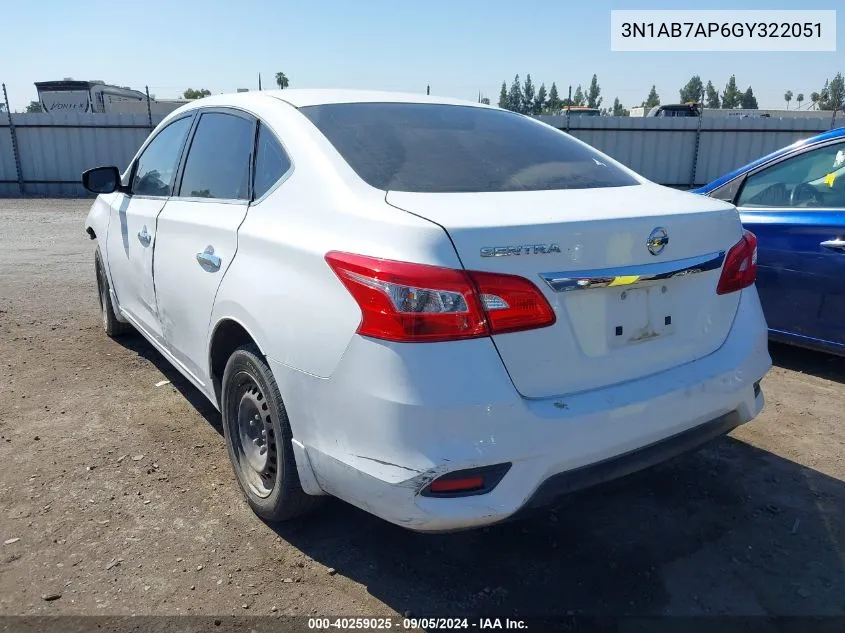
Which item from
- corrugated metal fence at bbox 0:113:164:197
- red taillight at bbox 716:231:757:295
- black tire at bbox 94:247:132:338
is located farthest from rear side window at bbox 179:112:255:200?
corrugated metal fence at bbox 0:113:164:197

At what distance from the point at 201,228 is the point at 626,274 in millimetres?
1848

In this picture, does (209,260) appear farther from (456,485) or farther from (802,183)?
(802,183)

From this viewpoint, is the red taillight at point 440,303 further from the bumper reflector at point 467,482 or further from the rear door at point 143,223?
the rear door at point 143,223

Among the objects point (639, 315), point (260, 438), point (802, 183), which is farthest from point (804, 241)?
point (260, 438)

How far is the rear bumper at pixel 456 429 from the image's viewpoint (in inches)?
74.0

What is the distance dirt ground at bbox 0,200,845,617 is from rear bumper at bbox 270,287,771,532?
20cm

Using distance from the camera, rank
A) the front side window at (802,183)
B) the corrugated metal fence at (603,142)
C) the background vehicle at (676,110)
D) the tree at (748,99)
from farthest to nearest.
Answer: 1. the tree at (748,99)
2. the background vehicle at (676,110)
3. the corrugated metal fence at (603,142)
4. the front side window at (802,183)

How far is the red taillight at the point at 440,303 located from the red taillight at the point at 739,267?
911 millimetres

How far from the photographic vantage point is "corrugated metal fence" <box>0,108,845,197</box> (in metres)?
17.2

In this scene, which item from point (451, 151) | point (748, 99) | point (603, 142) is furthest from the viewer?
point (748, 99)

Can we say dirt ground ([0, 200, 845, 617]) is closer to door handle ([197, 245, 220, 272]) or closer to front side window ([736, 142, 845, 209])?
door handle ([197, 245, 220, 272])

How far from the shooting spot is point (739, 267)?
A: 2492 mm

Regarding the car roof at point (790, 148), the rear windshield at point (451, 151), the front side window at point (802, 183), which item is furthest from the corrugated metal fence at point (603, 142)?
the rear windshield at point (451, 151)

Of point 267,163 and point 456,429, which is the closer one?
point 456,429
